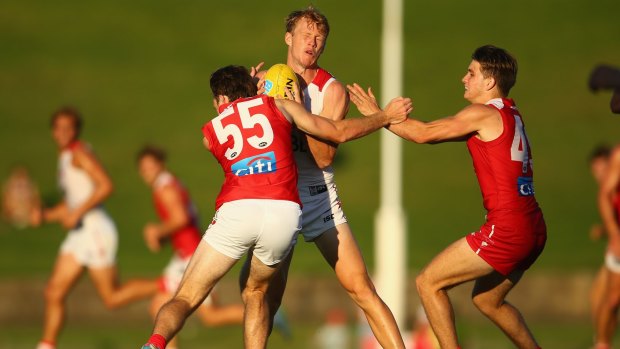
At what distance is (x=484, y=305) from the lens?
9664 mm

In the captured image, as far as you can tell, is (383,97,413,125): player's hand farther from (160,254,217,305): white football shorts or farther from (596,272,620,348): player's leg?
(596,272,620,348): player's leg

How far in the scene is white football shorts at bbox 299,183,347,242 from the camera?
968cm

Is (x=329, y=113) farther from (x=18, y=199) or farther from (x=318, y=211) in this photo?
(x=18, y=199)

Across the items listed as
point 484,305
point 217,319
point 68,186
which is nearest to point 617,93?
point 484,305

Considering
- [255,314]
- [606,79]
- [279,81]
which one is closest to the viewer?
[606,79]

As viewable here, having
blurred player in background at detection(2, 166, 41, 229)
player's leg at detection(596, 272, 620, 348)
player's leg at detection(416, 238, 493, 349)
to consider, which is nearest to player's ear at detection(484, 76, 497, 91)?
player's leg at detection(416, 238, 493, 349)

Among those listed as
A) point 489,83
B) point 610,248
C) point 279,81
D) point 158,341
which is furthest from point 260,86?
point 610,248

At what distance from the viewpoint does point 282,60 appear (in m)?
32.1

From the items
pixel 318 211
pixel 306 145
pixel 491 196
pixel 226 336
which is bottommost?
pixel 226 336

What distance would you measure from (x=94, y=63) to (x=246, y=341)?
83.9 feet

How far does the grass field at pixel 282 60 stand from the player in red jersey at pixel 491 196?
1711 centimetres

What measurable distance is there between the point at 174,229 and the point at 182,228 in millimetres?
182

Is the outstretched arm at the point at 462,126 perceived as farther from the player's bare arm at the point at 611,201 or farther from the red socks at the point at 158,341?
the player's bare arm at the point at 611,201

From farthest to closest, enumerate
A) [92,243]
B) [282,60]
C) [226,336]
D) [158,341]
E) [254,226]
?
[282,60] → [226,336] → [92,243] → [254,226] → [158,341]
